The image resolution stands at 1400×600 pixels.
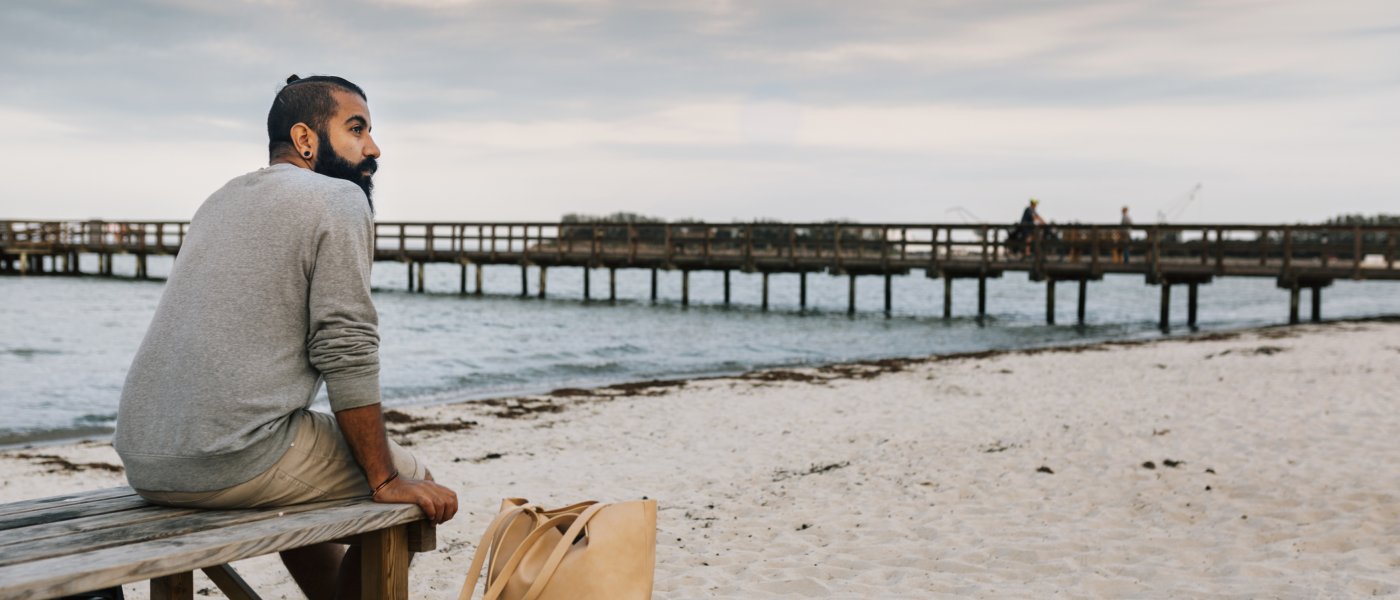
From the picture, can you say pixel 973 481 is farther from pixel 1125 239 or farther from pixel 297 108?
pixel 1125 239

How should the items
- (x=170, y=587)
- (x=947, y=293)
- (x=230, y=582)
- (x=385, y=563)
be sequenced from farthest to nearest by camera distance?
(x=947, y=293), (x=230, y=582), (x=385, y=563), (x=170, y=587)

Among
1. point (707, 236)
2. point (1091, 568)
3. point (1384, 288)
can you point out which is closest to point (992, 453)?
point (1091, 568)

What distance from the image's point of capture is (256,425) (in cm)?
215

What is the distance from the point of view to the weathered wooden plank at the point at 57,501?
2.32 metres

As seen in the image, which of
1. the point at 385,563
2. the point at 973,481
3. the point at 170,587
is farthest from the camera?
the point at 973,481

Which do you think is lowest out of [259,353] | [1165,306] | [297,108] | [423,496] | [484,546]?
[1165,306]

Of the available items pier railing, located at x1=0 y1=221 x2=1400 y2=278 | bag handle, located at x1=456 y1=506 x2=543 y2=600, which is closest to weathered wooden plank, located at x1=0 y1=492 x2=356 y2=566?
bag handle, located at x1=456 y1=506 x2=543 y2=600

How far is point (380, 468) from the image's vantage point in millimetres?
2314

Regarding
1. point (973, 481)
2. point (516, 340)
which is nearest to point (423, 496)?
point (973, 481)

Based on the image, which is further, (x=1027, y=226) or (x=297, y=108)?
(x=1027, y=226)

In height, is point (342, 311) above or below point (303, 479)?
above

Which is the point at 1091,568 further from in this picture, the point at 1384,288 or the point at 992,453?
the point at 1384,288

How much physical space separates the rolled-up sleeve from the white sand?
87.4 inches

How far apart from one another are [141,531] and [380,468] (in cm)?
48
